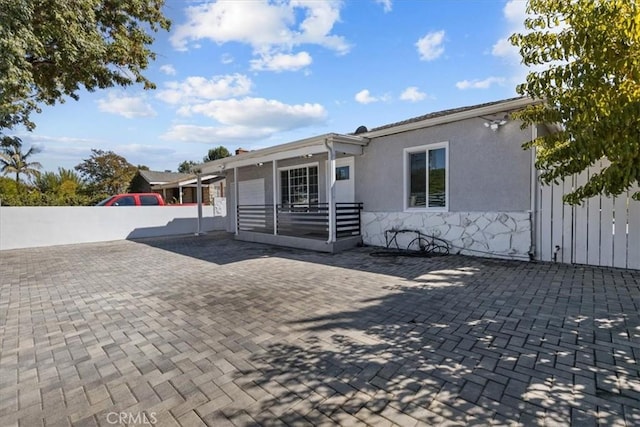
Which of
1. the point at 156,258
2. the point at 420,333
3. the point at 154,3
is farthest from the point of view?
the point at 154,3

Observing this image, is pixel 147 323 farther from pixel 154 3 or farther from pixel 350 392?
pixel 154 3

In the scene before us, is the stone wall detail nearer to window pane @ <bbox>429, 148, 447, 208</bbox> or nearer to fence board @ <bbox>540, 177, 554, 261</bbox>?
fence board @ <bbox>540, 177, 554, 261</bbox>

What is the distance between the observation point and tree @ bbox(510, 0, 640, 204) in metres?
3.67

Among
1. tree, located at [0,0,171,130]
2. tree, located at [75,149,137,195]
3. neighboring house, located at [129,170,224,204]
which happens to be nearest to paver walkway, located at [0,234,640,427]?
tree, located at [0,0,171,130]

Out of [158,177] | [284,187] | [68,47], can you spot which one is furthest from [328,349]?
[158,177]

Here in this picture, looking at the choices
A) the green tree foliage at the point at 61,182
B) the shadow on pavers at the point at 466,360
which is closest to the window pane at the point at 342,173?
the shadow on pavers at the point at 466,360

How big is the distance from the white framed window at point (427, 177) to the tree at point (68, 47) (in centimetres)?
905

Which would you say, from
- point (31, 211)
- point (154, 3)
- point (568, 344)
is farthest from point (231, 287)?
point (31, 211)

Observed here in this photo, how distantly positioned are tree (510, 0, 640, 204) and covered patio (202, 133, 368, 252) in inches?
223

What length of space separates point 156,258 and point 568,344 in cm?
931

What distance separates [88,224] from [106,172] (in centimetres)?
2897

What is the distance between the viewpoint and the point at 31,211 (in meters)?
12.4

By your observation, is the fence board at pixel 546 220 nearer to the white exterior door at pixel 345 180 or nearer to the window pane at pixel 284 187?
the white exterior door at pixel 345 180

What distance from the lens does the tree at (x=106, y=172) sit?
37.1 meters
